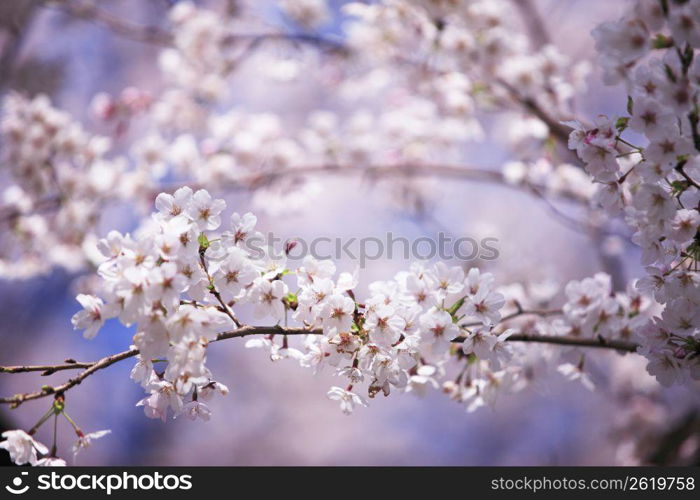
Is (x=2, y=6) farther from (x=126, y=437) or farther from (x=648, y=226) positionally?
(x=648, y=226)

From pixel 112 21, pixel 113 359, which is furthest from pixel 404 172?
pixel 113 359

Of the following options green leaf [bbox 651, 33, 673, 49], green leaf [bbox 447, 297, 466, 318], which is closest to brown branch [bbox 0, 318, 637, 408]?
green leaf [bbox 447, 297, 466, 318]

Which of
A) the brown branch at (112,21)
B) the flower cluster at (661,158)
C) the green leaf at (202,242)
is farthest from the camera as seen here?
the brown branch at (112,21)

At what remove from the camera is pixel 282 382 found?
4547 millimetres

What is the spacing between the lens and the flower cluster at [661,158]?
2.62ft

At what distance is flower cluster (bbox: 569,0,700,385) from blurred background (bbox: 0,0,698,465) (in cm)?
268

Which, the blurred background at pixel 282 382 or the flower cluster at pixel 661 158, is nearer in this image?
the flower cluster at pixel 661 158

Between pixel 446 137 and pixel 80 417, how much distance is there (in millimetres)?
3388

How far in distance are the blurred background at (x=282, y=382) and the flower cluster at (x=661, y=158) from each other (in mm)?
2683

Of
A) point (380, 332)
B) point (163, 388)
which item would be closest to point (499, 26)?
point (380, 332)

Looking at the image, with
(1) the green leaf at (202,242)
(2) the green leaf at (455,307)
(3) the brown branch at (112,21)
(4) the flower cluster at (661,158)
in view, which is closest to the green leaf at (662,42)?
(4) the flower cluster at (661,158)

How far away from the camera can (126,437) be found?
423cm

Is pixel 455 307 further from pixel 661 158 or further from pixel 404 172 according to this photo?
pixel 404 172

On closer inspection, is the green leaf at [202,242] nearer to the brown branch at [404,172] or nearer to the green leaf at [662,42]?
the green leaf at [662,42]
